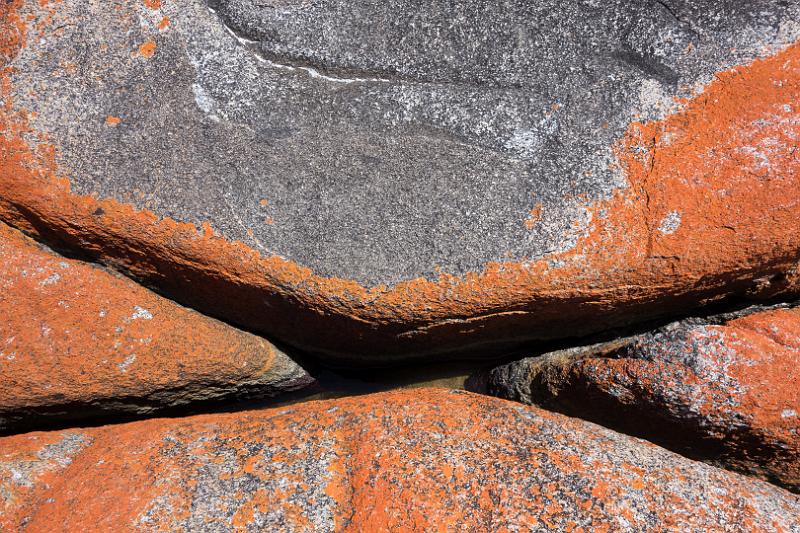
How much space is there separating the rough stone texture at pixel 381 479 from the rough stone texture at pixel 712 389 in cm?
7

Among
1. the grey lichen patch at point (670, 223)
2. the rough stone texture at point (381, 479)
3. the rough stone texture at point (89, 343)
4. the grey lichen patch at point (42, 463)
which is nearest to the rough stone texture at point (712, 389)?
the rough stone texture at point (381, 479)

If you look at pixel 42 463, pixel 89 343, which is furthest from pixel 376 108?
pixel 42 463

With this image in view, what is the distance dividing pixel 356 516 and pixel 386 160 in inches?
23.1

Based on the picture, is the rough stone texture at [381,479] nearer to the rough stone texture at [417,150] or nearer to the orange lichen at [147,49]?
the rough stone texture at [417,150]

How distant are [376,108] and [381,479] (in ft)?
2.06

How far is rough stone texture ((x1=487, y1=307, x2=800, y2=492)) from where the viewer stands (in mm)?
1077

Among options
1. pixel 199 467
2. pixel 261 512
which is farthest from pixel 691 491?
pixel 199 467

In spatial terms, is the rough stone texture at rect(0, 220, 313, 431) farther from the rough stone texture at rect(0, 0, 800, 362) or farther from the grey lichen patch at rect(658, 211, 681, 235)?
the grey lichen patch at rect(658, 211, 681, 235)

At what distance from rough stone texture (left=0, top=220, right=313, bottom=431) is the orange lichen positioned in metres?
0.40

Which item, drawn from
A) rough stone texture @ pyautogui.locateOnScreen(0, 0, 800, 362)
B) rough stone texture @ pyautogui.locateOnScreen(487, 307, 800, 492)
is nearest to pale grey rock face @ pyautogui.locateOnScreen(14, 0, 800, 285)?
rough stone texture @ pyautogui.locateOnScreen(0, 0, 800, 362)

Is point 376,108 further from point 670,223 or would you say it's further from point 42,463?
point 42,463

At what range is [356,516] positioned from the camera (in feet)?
3.11

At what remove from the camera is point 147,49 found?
1.14 meters

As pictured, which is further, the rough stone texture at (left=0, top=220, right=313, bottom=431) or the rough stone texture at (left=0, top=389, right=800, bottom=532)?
the rough stone texture at (left=0, top=220, right=313, bottom=431)
